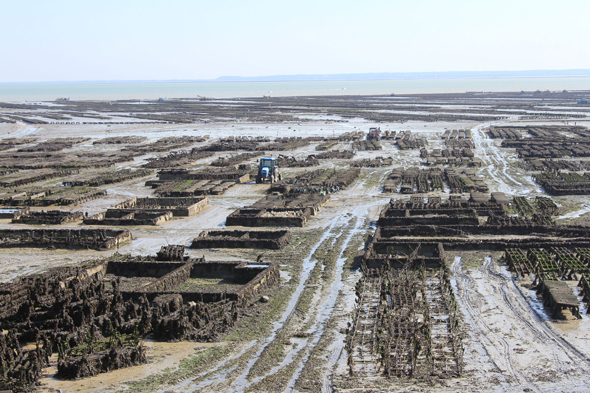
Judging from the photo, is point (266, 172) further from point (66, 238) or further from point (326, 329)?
point (326, 329)

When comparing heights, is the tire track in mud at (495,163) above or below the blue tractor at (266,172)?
below

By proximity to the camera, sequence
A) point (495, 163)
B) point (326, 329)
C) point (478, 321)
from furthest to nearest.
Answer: point (495, 163), point (478, 321), point (326, 329)

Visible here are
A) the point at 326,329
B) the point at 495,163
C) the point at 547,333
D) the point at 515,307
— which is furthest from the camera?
the point at 495,163

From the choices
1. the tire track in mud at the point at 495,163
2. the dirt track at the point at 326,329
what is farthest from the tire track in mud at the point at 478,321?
the tire track in mud at the point at 495,163

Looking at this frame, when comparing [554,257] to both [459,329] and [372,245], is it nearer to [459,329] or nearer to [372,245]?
[372,245]

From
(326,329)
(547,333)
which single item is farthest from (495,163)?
(326,329)

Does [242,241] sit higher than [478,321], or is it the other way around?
[242,241]

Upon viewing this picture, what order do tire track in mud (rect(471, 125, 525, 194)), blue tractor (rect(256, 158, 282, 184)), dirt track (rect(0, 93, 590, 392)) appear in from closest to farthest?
1. dirt track (rect(0, 93, 590, 392))
2. tire track in mud (rect(471, 125, 525, 194))
3. blue tractor (rect(256, 158, 282, 184))

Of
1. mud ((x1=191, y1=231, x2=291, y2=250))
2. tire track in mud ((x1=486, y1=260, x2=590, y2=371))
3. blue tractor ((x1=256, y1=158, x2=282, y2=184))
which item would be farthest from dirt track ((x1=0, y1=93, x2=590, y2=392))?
blue tractor ((x1=256, y1=158, x2=282, y2=184))

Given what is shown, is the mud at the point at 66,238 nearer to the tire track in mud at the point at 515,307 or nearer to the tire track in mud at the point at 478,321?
the tire track in mud at the point at 478,321

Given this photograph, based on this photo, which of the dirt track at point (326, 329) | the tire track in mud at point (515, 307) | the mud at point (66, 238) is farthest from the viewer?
the mud at point (66, 238)

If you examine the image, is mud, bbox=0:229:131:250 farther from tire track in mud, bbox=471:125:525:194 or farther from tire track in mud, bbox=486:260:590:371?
tire track in mud, bbox=471:125:525:194
